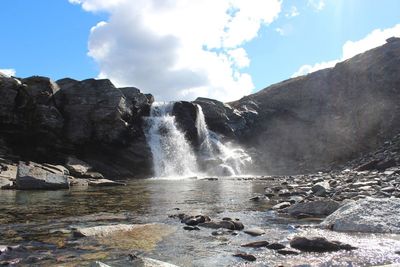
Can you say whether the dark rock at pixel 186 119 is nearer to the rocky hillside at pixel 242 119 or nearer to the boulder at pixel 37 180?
the rocky hillside at pixel 242 119

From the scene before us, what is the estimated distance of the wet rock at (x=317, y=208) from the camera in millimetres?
16953

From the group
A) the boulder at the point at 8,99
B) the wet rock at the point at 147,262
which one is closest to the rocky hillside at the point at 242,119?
the boulder at the point at 8,99

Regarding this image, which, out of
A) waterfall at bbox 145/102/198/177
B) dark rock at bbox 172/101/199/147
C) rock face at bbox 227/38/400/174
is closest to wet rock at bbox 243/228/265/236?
waterfall at bbox 145/102/198/177

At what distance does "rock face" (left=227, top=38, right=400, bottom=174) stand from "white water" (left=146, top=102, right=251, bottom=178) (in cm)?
588

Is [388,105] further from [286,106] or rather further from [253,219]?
[253,219]

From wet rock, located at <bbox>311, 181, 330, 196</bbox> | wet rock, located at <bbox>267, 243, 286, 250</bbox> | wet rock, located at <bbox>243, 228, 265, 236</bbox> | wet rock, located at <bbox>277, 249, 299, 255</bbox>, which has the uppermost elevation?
wet rock, located at <bbox>311, 181, 330, 196</bbox>

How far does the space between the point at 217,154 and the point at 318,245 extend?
195 ft

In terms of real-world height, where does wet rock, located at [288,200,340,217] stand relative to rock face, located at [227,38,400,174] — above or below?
below

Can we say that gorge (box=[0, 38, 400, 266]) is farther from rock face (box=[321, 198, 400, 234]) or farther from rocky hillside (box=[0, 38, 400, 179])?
rocky hillside (box=[0, 38, 400, 179])

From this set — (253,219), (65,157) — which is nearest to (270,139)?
(65,157)

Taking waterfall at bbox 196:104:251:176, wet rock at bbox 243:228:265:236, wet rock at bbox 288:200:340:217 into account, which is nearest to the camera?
wet rock at bbox 243:228:265:236

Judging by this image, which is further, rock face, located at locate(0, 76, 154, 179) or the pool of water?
rock face, located at locate(0, 76, 154, 179)

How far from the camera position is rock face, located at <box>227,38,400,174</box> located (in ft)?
231

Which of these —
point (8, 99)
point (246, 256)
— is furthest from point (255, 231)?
point (8, 99)
